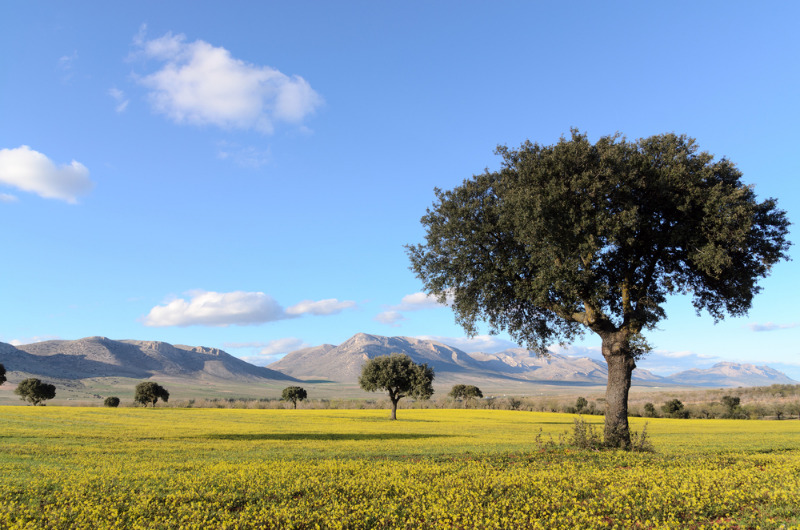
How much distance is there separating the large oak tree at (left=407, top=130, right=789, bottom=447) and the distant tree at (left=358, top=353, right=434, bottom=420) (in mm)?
39311

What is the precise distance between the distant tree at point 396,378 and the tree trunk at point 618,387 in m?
41.2

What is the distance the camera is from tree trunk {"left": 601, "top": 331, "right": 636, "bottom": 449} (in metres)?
19.9

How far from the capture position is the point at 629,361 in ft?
69.7

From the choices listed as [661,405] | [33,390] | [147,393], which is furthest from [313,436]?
[661,405]

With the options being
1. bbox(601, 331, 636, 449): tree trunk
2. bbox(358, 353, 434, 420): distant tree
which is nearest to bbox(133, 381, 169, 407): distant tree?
bbox(358, 353, 434, 420): distant tree

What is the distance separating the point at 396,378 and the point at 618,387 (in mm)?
42341

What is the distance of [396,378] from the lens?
60.8m

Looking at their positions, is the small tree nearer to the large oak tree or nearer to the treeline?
the treeline

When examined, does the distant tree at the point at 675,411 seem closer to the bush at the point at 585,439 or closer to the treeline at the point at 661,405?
the treeline at the point at 661,405

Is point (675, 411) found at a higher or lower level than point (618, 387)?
lower

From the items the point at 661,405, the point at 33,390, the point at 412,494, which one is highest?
the point at 412,494

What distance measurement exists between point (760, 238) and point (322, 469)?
21.0 m

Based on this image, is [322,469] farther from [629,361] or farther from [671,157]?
[671,157]

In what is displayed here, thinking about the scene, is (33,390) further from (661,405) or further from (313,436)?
(661,405)
